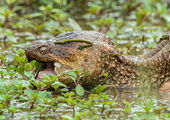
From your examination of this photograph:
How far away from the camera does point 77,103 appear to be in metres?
3.79

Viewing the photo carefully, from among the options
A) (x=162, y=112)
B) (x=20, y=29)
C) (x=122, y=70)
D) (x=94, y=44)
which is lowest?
(x=162, y=112)

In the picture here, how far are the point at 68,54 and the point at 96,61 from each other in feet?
1.16

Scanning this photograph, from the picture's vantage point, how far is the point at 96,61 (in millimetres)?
4422

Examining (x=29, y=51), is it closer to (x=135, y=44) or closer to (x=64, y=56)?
(x=64, y=56)

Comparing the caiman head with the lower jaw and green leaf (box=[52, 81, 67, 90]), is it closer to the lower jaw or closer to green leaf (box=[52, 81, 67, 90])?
the lower jaw

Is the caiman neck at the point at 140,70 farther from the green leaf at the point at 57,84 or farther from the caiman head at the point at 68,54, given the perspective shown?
the green leaf at the point at 57,84

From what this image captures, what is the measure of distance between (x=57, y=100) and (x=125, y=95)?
3.14ft

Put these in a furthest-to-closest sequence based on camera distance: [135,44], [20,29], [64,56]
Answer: [20,29], [135,44], [64,56]

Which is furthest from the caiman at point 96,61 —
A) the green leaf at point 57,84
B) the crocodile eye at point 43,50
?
the green leaf at point 57,84

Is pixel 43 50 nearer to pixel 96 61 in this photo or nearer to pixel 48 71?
pixel 48 71

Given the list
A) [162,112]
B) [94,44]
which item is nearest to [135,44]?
[94,44]

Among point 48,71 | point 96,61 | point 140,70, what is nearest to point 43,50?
point 48,71

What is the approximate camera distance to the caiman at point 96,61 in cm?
436

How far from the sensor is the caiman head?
14.3 feet
